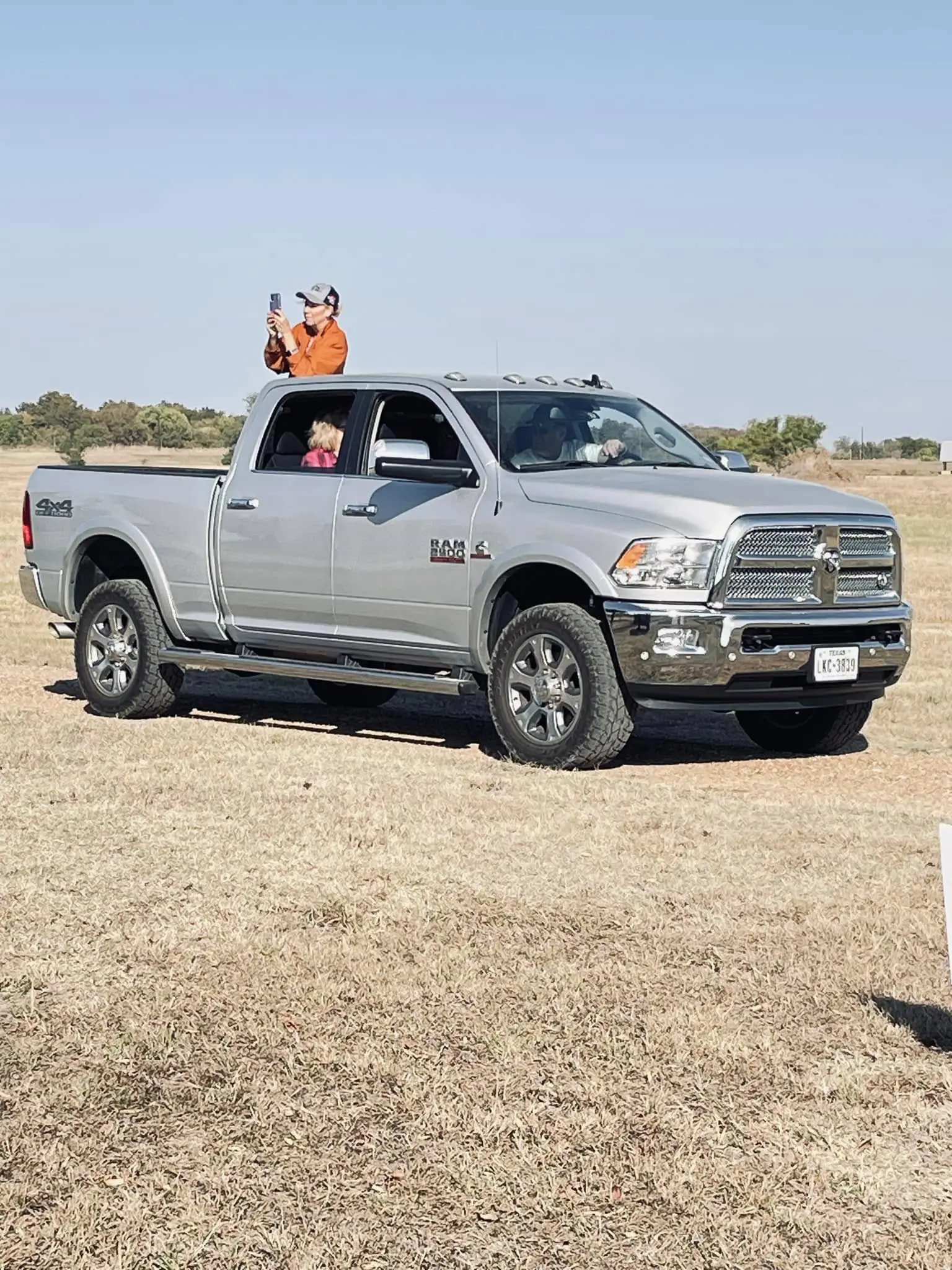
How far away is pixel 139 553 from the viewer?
Answer: 1184 cm

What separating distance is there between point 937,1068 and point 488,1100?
121 centimetres

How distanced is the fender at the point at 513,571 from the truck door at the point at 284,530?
43.3 inches

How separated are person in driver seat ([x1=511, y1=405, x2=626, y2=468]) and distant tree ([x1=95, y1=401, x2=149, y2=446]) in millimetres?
52697

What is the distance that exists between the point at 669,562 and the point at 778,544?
0.59 m

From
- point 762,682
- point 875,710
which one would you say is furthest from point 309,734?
point 875,710

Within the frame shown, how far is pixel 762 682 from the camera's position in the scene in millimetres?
9609

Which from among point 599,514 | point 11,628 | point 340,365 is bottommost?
point 11,628

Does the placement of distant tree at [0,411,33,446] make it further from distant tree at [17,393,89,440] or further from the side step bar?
the side step bar

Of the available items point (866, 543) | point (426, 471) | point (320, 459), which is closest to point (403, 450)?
point (426, 471)

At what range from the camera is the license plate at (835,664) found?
968 cm

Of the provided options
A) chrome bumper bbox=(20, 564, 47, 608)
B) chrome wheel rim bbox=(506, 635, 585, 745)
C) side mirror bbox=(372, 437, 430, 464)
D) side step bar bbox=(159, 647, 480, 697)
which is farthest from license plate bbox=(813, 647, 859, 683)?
chrome bumper bbox=(20, 564, 47, 608)

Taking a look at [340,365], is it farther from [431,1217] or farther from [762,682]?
[431,1217]

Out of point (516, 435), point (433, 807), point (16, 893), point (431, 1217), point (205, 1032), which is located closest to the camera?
point (431, 1217)

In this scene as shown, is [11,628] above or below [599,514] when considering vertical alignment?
below
